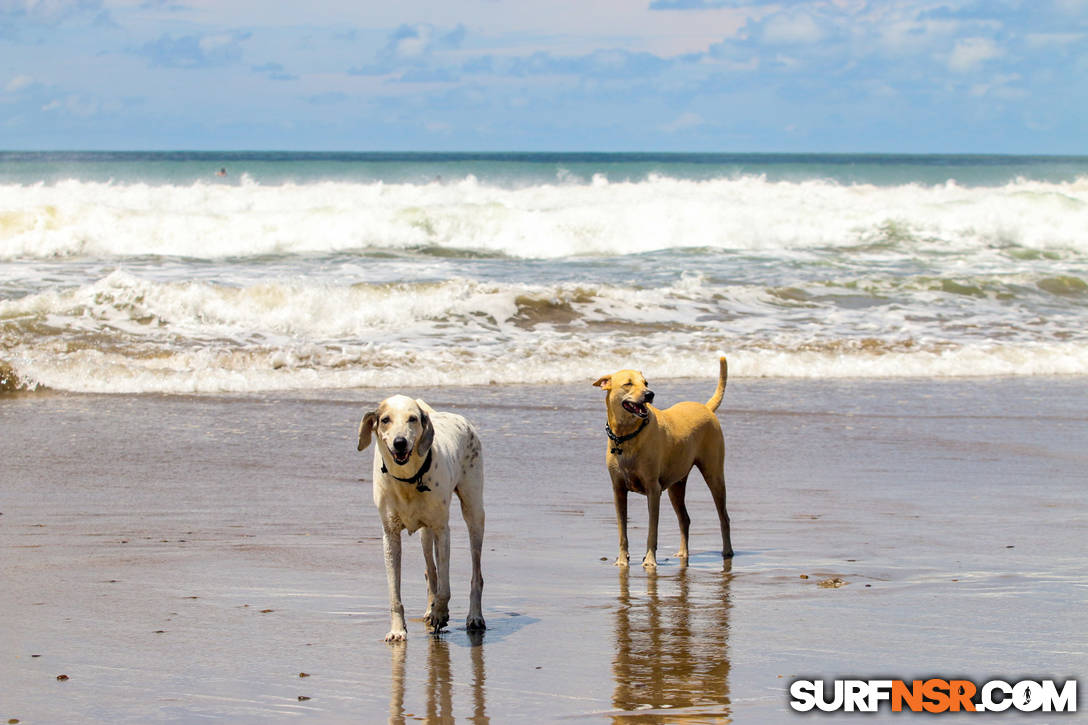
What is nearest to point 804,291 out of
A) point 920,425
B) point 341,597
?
point 920,425

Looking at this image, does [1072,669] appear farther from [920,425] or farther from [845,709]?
[920,425]

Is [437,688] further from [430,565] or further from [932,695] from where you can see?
[932,695]

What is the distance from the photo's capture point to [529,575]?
21.6ft

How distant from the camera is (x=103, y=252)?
27047mm

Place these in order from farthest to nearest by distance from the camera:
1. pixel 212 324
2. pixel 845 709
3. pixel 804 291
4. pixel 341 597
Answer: pixel 804 291 < pixel 212 324 < pixel 341 597 < pixel 845 709

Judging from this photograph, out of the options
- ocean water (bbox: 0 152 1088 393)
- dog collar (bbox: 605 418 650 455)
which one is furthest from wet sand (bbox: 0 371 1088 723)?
ocean water (bbox: 0 152 1088 393)

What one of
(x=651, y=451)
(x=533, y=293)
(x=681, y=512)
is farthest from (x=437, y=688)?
(x=533, y=293)

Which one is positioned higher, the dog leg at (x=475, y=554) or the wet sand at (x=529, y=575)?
the dog leg at (x=475, y=554)

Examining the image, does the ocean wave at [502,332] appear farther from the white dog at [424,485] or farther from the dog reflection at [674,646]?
the white dog at [424,485]

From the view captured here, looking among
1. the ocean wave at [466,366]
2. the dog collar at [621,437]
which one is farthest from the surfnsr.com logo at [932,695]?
Answer: the ocean wave at [466,366]

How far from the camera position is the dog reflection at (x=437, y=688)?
4422mm

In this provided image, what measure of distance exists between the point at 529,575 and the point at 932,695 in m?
2.46

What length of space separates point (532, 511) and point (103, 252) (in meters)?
21.4

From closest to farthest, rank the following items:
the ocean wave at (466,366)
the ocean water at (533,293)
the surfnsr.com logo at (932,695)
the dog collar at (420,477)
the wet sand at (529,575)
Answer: the surfnsr.com logo at (932,695)
the wet sand at (529,575)
the dog collar at (420,477)
the ocean wave at (466,366)
the ocean water at (533,293)
